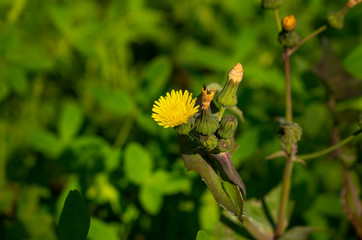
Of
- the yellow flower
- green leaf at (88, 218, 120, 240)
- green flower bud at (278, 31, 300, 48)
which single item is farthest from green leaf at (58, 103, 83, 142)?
green flower bud at (278, 31, 300, 48)

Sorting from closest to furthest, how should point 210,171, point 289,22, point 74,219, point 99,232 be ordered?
point 74,219, point 210,171, point 289,22, point 99,232

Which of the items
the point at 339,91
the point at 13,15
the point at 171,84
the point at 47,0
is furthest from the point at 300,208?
the point at 47,0

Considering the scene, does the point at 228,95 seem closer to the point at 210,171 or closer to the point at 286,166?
the point at 210,171

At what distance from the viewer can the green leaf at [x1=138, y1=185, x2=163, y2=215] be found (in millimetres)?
2252

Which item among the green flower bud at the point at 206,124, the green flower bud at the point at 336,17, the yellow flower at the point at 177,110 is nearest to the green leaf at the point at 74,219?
the yellow flower at the point at 177,110

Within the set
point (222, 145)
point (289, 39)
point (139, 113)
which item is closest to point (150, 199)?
point (139, 113)

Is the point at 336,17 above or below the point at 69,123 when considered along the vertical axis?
above

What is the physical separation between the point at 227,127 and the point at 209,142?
0.09 metres

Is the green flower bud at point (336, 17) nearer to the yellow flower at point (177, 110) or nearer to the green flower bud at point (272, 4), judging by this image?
the green flower bud at point (272, 4)

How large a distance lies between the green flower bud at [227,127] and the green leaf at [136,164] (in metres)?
0.80

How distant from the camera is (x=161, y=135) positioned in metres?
2.75

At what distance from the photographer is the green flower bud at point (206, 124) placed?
1.56m

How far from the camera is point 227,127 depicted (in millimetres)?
1548

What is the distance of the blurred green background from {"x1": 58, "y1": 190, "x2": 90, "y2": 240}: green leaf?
0.64m
